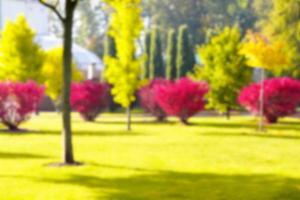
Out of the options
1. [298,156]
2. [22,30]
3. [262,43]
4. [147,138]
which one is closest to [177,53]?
[22,30]

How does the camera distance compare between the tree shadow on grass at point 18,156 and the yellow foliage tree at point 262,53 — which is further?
the yellow foliage tree at point 262,53

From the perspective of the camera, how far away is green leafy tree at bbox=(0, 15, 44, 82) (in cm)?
3441

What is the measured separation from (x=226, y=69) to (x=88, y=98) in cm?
825

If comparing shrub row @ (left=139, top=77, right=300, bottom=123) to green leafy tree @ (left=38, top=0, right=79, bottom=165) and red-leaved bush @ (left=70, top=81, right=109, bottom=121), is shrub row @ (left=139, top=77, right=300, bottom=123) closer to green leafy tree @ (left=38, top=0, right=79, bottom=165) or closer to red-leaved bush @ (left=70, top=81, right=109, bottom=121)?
red-leaved bush @ (left=70, top=81, right=109, bottom=121)

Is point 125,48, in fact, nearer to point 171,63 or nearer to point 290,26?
point 290,26

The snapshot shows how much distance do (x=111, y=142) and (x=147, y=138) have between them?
200 centimetres

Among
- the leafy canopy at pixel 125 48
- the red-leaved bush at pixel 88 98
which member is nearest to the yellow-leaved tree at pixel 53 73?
the red-leaved bush at pixel 88 98

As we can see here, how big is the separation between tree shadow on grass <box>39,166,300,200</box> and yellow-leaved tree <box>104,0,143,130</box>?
40.8ft

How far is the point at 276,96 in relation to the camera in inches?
1131

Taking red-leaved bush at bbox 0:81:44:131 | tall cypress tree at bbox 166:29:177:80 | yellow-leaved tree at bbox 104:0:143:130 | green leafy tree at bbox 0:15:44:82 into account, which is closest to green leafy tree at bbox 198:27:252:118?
yellow-leaved tree at bbox 104:0:143:130

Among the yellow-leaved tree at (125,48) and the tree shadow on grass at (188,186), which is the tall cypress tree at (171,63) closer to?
the yellow-leaved tree at (125,48)

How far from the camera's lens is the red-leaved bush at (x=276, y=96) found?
2831 cm

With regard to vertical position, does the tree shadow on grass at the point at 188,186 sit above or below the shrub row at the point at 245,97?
below

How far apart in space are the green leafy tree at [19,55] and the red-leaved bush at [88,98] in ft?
16.2
